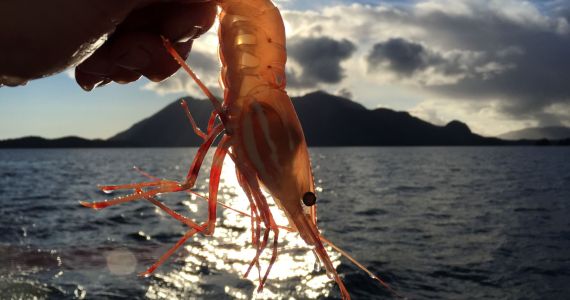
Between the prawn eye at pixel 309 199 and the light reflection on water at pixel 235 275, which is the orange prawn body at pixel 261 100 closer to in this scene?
the prawn eye at pixel 309 199

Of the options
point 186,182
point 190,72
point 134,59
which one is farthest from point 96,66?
point 186,182

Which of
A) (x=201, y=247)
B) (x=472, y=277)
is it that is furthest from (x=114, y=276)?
(x=472, y=277)

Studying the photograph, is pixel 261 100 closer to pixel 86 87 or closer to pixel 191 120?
pixel 191 120

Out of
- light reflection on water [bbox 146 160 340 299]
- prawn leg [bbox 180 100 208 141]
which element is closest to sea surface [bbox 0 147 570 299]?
light reflection on water [bbox 146 160 340 299]

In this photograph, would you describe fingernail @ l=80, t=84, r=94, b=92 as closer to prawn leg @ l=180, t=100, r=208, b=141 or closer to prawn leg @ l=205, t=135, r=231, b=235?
prawn leg @ l=180, t=100, r=208, b=141

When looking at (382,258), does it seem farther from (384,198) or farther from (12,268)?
(384,198)

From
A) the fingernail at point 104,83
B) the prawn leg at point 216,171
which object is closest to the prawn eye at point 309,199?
the prawn leg at point 216,171
